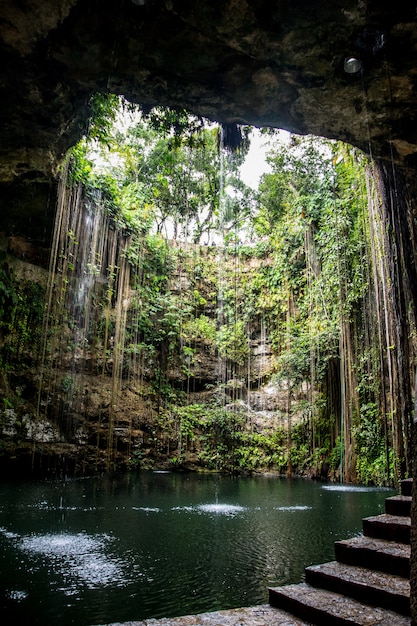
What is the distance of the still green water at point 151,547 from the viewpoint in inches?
99.1

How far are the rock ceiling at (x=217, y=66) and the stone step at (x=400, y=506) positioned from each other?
338cm

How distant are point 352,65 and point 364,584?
12.6 feet

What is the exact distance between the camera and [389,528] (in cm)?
252

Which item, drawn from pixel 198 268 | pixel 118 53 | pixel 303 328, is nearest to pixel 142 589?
pixel 118 53

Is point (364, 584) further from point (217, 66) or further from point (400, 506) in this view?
point (217, 66)

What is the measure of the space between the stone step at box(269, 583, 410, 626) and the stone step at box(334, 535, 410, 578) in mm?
288

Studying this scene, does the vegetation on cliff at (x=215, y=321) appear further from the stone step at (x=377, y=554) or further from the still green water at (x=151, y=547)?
the stone step at (x=377, y=554)

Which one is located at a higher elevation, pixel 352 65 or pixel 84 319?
Answer: pixel 352 65

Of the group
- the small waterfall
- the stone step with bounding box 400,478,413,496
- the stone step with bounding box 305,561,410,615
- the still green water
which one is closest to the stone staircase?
the stone step with bounding box 305,561,410,615

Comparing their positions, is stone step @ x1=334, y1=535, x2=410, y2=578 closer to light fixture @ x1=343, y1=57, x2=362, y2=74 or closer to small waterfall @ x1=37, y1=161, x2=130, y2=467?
light fixture @ x1=343, y1=57, x2=362, y2=74

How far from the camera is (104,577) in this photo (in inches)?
116

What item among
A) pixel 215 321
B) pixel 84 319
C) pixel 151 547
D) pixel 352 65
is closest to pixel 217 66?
pixel 352 65

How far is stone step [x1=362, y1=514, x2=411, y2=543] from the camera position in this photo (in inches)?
96.3

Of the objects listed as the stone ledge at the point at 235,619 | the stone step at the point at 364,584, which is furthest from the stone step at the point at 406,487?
the stone ledge at the point at 235,619
